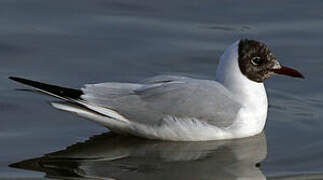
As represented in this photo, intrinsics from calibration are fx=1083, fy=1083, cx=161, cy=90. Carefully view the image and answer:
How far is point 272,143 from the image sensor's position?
9.98 metres

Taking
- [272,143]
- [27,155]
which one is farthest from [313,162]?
[27,155]

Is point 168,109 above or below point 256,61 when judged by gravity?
below

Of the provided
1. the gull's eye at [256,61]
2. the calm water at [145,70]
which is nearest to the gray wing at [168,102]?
the calm water at [145,70]

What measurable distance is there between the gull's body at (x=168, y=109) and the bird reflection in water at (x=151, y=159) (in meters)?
0.12

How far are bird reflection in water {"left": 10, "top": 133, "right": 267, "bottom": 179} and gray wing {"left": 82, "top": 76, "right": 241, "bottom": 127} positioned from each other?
0.85 ft

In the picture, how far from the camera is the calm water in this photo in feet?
30.7

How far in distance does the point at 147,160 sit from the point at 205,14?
411cm

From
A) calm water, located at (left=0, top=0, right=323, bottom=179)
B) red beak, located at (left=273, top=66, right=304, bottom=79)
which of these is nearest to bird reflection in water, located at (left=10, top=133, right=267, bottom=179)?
calm water, located at (left=0, top=0, right=323, bottom=179)

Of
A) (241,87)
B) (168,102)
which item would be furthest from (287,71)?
(168,102)

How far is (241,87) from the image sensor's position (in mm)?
10195

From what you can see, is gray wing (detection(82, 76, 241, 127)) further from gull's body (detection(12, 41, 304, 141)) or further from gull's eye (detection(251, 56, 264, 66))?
gull's eye (detection(251, 56, 264, 66))

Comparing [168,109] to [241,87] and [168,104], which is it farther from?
[241,87]

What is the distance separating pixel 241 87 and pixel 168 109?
81cm

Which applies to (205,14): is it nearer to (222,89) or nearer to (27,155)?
(222,89)
